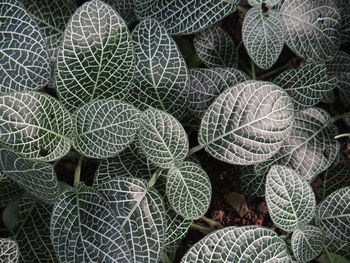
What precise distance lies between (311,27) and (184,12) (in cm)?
44

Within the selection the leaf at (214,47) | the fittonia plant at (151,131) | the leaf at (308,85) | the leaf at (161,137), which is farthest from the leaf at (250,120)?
the leaf at (214,47)

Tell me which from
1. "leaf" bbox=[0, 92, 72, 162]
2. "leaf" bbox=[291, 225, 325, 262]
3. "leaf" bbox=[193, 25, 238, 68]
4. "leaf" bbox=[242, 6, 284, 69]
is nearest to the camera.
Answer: "leaf" bbox=[0, 92, 72, 162]

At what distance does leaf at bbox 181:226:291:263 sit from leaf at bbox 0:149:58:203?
0.43 m

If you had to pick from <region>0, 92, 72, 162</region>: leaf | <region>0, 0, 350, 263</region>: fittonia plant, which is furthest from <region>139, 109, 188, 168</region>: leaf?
<region>0, 92, 72, 162</region>: leaf

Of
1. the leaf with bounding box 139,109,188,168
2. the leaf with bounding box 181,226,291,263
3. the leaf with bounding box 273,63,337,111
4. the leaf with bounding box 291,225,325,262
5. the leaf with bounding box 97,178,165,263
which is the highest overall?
the leaf with bounding box 139,109,188,168

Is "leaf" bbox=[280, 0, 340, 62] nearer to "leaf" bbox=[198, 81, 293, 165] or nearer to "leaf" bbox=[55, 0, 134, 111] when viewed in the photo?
"leaf" bbox=[198, 81, 293, 165]

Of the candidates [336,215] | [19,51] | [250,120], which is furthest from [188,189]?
[19,51]

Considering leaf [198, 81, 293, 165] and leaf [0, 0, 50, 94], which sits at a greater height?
leaf [0, 0, 50, 94]

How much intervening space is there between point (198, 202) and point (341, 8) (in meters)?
0.89

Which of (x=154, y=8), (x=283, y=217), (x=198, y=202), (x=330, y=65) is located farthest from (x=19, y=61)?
(x=330, y=65)

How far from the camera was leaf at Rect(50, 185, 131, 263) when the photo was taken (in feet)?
4.18

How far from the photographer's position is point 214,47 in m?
1.72

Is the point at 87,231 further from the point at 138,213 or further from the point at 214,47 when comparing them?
the point at 214,47

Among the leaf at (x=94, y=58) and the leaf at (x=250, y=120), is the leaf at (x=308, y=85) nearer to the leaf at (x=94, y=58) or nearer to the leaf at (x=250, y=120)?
the leaf at (x=250, y=120)
